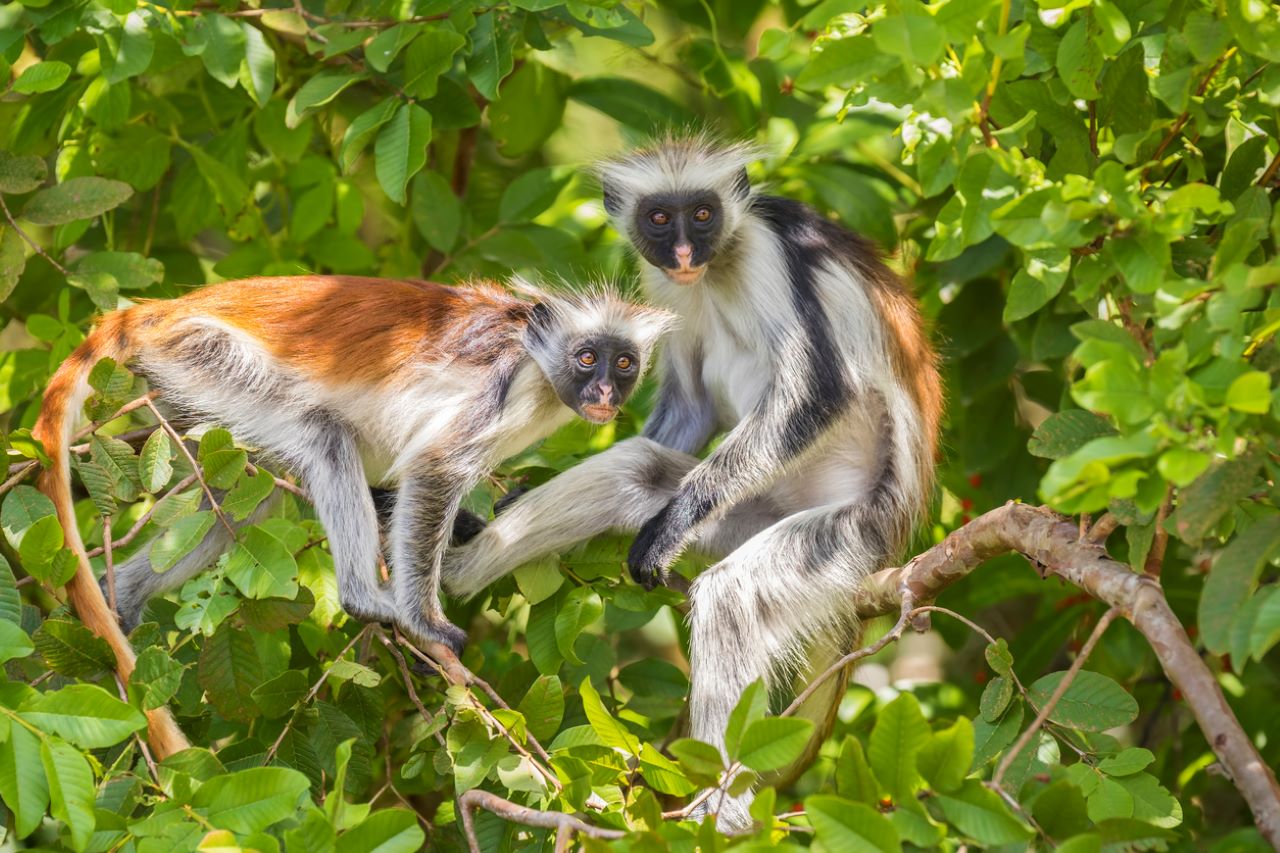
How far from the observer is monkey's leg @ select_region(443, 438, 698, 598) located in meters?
4.79

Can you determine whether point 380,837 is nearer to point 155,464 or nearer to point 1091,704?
point 155,464

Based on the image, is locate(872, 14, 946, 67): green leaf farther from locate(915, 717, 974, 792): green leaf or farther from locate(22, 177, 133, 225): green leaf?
locate(22, 177, 133, 225): green leaf

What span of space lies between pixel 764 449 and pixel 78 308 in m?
2.88

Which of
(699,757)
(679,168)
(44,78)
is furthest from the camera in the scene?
(679,168)

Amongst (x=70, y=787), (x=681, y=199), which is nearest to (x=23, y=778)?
(x=70, y=787)

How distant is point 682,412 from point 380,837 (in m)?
3.61

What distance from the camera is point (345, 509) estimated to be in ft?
15.6

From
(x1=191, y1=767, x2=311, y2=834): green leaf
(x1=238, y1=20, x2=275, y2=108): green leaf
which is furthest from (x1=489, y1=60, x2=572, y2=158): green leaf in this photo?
(x1=191, y1=767, x2=311, y2=834): green leaf

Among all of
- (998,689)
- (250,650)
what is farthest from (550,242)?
(998,689)

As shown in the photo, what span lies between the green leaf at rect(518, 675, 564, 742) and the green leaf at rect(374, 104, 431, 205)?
1.69 m

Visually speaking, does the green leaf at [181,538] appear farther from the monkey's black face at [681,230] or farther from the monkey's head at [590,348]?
the monkey's black face at [681,230]

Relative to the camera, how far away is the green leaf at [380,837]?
2727 millimetres

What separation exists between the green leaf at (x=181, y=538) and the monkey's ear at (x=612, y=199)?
272cm

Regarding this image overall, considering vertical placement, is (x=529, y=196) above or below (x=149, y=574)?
above
